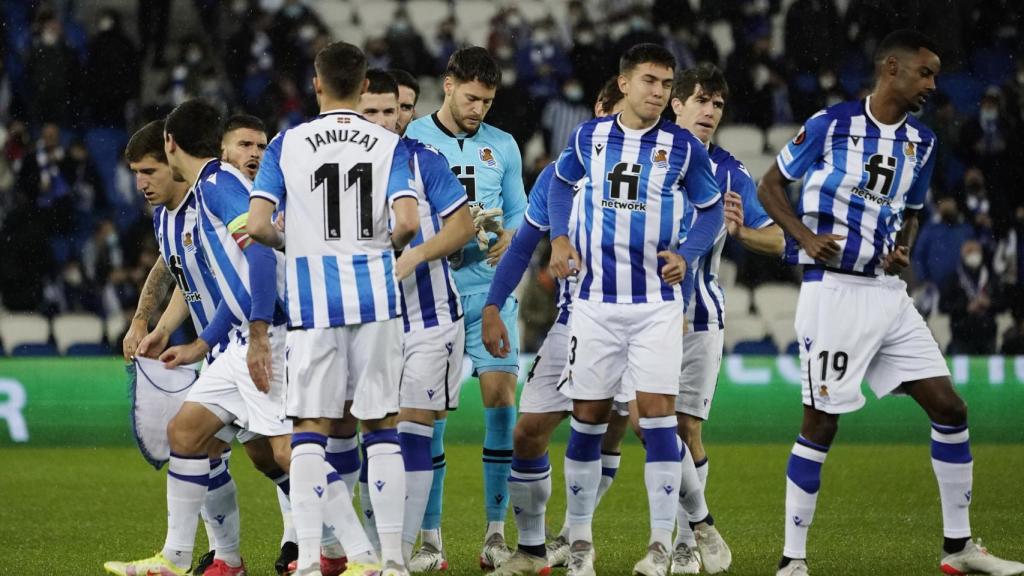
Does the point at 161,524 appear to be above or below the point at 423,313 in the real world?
below

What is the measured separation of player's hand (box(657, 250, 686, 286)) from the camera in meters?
5.82

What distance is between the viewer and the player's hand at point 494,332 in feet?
20.2

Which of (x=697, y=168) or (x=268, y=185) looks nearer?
(x=268, y=185)

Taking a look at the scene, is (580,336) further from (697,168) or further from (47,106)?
(47,106)

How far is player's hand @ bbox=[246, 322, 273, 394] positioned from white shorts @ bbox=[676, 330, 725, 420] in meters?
2.21

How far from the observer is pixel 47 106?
50.0 feet

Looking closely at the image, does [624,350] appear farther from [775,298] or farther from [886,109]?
[775,298]

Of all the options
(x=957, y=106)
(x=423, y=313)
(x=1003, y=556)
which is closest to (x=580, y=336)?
(x=423, y=313)

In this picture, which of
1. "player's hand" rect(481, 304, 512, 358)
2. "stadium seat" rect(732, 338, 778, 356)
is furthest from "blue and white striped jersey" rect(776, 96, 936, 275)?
"stadium seat" rect(732, 338, 778, 356)

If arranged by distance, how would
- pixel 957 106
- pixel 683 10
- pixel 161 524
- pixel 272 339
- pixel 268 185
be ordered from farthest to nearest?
pixel 683 10 < pixel 957 106 < pixel 161 524 < pixel 272 339 < pixel 268 185

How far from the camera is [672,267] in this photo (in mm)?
5816

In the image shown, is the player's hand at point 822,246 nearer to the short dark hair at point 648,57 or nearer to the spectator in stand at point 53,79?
the short dark hair at point 648,57

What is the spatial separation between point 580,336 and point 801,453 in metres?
0.99

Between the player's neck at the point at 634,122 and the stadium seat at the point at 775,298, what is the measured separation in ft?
28.2
